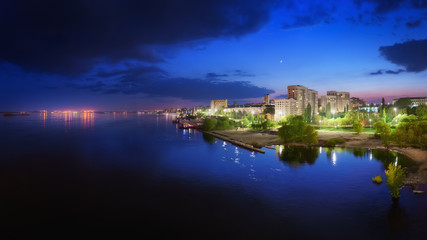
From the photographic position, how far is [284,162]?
102ft

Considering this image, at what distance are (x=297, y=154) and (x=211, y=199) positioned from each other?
20234 mm

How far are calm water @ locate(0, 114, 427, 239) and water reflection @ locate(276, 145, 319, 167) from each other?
351 millimetres

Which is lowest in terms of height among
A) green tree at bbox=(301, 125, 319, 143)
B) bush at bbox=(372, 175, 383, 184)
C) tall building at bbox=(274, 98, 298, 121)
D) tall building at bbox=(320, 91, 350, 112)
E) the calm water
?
the calm water

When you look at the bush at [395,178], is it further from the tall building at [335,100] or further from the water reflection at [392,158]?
the tall building at [335,100]

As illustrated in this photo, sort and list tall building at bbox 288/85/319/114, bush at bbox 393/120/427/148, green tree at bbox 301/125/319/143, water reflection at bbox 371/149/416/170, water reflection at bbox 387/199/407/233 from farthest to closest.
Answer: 1. tall building at bbox 288/85/319/114
2. green tree at bbox 301/125/319/143
3. bush at bbox 393/120/427/148
4. water reflection at bbox 371/149/416/170
5. water reflection at bbox 387/199/407/233

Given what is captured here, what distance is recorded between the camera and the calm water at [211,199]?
48.0ft

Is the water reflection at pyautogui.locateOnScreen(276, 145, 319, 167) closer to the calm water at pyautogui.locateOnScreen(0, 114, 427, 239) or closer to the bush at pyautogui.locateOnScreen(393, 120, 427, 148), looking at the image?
the calm water at pyautogui.locateOnScreen(0, 114, 427, 239)

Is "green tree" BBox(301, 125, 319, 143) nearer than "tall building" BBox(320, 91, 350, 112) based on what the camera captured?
Yes

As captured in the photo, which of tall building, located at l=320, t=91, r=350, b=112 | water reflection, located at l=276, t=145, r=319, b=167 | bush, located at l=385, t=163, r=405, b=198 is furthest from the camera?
tall building, located at l=320, t=91, r=350, b=112

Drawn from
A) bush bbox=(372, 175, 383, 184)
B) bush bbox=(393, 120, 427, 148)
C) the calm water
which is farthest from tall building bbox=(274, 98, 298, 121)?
bush bbox=(372, 175, 383, 184)

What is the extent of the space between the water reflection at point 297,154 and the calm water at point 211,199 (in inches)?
13.8

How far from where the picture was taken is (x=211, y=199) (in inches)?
755

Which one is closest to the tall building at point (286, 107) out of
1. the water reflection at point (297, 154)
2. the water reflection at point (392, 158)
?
the water reflection at point (297, 154)

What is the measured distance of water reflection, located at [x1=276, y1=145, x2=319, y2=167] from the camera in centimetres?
3146
